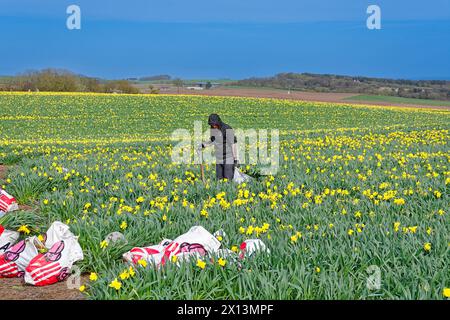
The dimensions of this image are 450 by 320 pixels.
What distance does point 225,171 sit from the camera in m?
9.95

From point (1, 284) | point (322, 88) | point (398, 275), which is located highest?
point (322, 88)

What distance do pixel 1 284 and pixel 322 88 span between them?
216 feet

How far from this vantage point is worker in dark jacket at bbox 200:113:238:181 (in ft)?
32.0

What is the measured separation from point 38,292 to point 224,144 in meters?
5.42

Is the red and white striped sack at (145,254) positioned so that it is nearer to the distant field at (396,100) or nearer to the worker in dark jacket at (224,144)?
the worker in dark jacket at (224,144)

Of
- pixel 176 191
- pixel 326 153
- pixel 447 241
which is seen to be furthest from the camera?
pixel 326 153

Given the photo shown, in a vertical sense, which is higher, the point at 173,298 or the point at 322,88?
the point at 322,88

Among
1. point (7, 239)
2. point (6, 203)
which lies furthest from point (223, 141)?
point (7, 239)

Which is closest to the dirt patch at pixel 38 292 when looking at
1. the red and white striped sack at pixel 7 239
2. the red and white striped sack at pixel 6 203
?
the red and white striped sack at pixel 7 239

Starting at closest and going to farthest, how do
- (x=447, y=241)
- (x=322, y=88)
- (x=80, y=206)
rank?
1. (x=447, y=241)
2. (x=80, y=206)
3. (x=322, y=88)

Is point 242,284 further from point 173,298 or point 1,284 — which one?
point 1,284

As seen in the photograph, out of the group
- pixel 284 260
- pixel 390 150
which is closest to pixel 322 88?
pixel 390 150

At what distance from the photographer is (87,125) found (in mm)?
31719

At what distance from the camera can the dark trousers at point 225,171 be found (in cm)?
991
